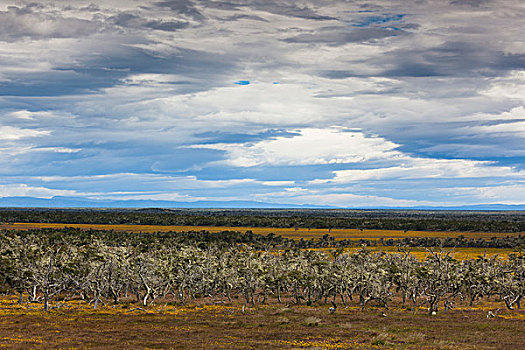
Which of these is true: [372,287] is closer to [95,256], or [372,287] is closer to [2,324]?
[95,256]

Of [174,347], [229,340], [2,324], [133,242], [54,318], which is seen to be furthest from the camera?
[133,242]

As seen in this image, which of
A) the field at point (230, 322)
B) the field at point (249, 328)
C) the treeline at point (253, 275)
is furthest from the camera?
the treeline at point (253, 275)

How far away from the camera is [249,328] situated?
5078cm

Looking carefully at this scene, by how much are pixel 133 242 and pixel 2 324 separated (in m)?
67.7

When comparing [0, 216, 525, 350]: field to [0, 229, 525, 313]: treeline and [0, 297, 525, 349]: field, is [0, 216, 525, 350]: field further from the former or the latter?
[0, 229, 525, 313]: treeline

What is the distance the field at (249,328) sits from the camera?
1629 inches

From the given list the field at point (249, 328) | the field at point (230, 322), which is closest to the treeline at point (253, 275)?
the field at point (230, 322)

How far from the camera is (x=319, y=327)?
51.8 metres

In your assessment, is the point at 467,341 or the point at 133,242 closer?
the point at 467,341

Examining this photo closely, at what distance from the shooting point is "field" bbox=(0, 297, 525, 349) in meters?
41.4

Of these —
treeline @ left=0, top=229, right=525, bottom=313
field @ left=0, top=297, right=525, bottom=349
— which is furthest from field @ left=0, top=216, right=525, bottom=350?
treeline @ left=0, top=229, right=525, bottom=313

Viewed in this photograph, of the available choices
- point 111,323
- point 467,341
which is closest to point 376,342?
point 467,341

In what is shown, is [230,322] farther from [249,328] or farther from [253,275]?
[253,275]

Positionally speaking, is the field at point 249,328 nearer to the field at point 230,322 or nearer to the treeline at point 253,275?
the field at point 230,322
